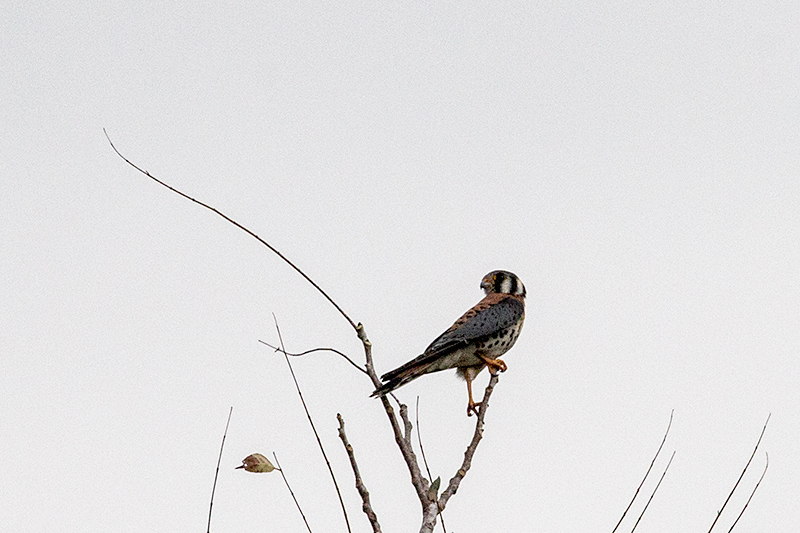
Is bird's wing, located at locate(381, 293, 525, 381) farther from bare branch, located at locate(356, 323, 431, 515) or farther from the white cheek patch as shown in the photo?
bare branch, located at locate(356, 323, 431, 515)

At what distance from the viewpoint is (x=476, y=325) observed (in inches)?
191

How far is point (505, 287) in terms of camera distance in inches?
230

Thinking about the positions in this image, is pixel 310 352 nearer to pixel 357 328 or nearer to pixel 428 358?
pixel 357 328

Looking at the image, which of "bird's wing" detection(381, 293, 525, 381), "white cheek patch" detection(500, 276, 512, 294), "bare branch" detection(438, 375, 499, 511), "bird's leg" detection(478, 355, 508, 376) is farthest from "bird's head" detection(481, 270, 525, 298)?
"bare branch" detection(438, 375, 499, 511)

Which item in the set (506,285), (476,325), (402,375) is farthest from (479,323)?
(506,285)

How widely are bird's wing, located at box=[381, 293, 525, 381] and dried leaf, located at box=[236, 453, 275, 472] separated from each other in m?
2.00

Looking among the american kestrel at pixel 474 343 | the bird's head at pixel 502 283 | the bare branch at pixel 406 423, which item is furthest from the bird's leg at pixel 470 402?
the bare branch at pixel 406 423

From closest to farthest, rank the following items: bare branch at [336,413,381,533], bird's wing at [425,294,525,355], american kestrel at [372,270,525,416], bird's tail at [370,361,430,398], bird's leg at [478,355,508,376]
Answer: bare branch at [336,413,381,533] → bird's tail at [370,361,430,398] → american kestrel at [372,270,525,416] → bird's wing at [425,294,525,355] → bird's leg at [478,355,508,376]

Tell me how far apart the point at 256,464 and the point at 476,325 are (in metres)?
2.81

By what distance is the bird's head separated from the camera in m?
5.84

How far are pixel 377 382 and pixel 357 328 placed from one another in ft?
0.53

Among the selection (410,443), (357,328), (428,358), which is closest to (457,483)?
(410,443)

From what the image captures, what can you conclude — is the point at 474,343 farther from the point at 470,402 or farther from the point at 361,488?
the point at 361,488

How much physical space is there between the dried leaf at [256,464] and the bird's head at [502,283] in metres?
3.76
